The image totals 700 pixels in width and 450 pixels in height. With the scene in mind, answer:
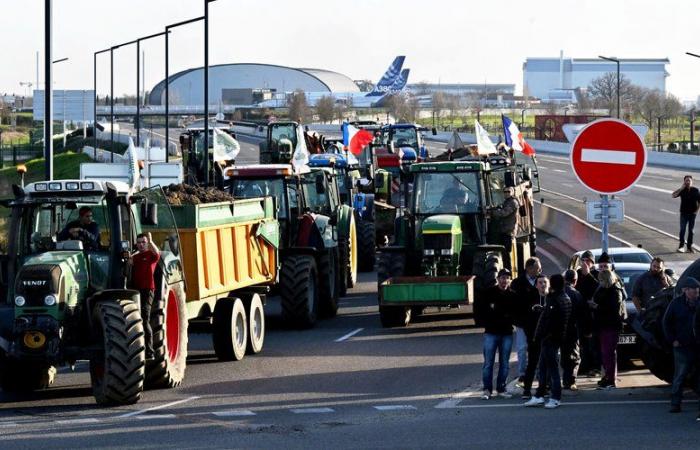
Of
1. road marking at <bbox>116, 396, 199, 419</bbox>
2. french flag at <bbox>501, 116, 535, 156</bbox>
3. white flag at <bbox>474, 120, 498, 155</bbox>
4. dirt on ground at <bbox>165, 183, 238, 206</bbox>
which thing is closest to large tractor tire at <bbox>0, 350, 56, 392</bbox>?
road marking at <bbox>116, 396, 199, 419</bbox>

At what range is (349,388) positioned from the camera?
1770 centimetres

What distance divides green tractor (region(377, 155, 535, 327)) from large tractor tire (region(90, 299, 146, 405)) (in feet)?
26.0

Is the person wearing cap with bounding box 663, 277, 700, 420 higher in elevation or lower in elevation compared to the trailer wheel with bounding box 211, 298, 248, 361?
higher

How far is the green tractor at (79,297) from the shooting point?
51.4ft

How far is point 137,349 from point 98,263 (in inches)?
55.3

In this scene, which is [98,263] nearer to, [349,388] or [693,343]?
[349,388]

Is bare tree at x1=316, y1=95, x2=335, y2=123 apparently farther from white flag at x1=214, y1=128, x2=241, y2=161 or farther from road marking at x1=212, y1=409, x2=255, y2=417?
road marking at x1=212, y1=409, x2=255, y2=417

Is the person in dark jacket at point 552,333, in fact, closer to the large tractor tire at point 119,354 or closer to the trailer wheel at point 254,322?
the large tractor tire at point 119,354

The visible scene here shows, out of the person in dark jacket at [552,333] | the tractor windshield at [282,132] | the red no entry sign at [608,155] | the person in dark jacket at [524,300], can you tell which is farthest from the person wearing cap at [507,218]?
the tractor windshield at [282,132]

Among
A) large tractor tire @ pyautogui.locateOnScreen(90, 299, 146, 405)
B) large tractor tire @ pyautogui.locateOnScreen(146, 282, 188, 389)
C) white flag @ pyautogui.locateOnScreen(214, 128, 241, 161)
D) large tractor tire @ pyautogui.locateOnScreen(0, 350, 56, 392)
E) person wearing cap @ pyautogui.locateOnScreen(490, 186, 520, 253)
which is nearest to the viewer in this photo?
large tractor tire @ pyautogui.locateOnScreen(90, 299, 146, 405)

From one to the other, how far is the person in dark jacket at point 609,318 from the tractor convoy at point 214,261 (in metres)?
5.06

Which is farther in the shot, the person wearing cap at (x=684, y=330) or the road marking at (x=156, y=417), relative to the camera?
the person wearing cap at (x=684, y=330)

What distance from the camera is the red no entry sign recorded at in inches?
552

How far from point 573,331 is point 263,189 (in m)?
10.8
